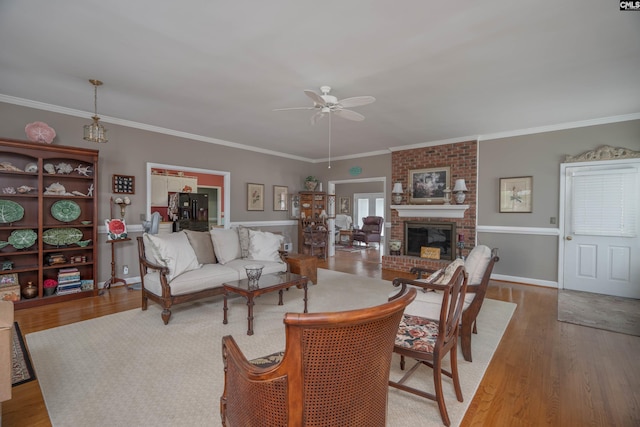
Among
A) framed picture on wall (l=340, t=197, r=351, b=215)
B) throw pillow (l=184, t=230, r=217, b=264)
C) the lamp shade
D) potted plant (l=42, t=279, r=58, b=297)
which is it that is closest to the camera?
potted plant (l=42, t=279, r=58, b=297)

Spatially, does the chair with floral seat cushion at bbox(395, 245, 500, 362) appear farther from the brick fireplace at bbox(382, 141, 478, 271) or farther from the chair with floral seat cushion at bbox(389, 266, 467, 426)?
the brick fireplace at bbox(382, 141, 478, 271)

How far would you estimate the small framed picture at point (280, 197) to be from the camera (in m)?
7.11

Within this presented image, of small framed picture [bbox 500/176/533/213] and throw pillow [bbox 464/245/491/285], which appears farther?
small framed picture [bbox 500/176/533/213]

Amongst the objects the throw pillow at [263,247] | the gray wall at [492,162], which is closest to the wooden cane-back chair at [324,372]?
the throw pillow at [263,247]

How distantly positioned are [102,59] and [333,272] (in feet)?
15.2

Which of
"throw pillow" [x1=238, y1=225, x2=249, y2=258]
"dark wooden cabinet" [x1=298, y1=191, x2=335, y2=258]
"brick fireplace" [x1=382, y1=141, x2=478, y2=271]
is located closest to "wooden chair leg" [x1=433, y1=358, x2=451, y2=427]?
"throw pillow" [x1=238, y1=225, x2=249, y2=258]

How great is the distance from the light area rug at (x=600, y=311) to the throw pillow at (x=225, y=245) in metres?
4.23

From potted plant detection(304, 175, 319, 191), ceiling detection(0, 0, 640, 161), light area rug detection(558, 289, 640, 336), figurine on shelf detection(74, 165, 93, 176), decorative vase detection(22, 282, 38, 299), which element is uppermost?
ceiling detection(0, 0, 640, 161)

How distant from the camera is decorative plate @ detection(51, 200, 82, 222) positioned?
398 centimetres

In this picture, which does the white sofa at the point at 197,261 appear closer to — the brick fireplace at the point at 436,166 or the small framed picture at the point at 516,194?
the brick fireplace at the point at 436,166

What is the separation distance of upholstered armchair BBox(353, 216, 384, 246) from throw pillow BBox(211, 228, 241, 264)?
5.84m

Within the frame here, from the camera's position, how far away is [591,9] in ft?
6.61

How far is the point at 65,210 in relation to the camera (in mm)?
4043

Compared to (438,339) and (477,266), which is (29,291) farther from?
(477,266)
